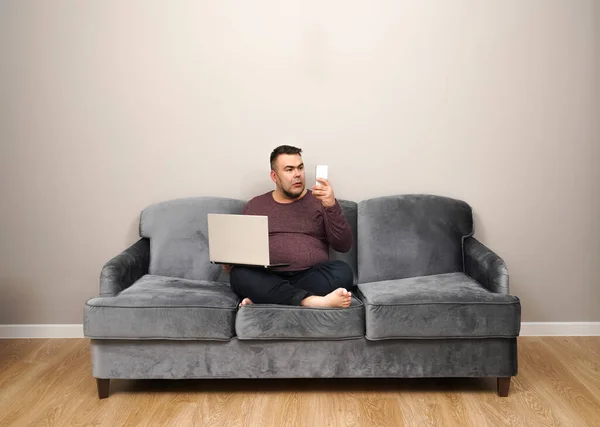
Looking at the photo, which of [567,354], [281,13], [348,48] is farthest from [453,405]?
[281,13]

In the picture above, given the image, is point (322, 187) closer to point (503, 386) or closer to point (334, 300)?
point (334, 300)

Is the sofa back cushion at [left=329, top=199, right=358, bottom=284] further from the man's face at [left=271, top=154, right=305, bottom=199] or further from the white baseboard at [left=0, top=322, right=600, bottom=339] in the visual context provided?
the white baseboard at [left=0, top=322, right=600, bottom=339]

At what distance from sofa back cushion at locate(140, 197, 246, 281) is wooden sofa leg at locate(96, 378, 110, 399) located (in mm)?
768

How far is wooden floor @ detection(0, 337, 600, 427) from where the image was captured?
10.5 feet

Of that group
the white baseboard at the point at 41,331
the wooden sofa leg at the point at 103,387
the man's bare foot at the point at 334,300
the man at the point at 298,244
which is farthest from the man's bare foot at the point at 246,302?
the white baseboard at the point at 41,331

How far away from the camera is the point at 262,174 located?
4309 millimetres

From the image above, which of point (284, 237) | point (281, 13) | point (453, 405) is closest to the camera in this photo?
point (453, 405)


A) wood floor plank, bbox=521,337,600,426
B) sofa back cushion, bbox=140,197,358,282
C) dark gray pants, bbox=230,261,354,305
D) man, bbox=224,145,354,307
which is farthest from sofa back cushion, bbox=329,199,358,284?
wood floor plank, bbox=521,337,600,426

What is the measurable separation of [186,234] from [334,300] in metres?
1.07

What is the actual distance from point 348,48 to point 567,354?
202 cm

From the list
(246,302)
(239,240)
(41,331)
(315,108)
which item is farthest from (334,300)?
(41,331)

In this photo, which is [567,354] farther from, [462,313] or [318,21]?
[318,21]

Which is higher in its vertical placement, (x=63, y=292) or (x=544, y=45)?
(x=544, y=45)

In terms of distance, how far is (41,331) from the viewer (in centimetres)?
445
